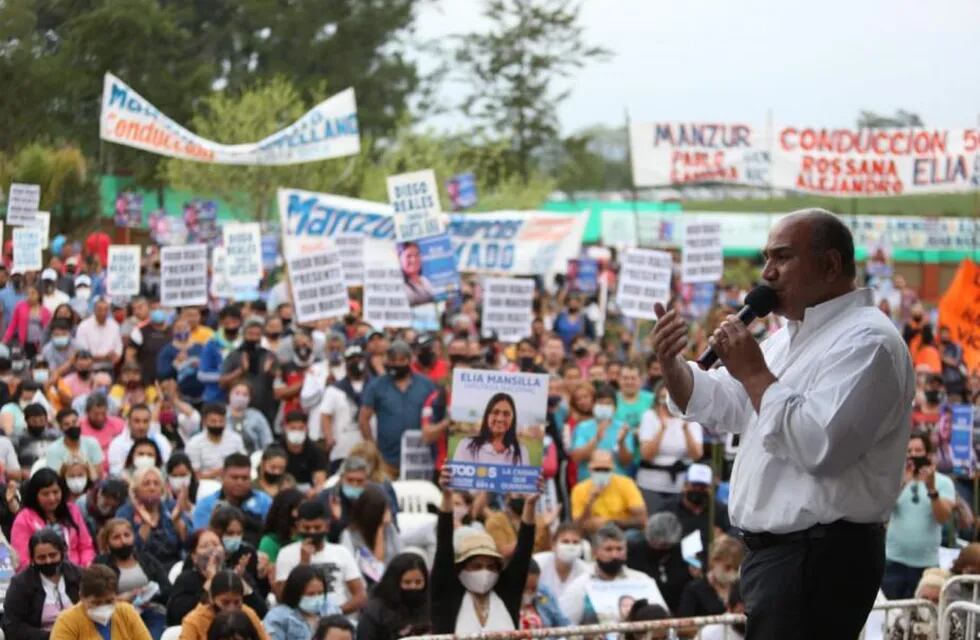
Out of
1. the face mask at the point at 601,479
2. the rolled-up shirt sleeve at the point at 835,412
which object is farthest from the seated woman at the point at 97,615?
the rolled-up shirt sleeve at the point at 835,412

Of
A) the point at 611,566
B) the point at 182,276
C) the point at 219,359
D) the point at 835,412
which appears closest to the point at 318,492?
the point at 611,566

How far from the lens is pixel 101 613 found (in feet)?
26.1

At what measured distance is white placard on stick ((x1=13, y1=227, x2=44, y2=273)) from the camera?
515 inches

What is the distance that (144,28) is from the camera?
15828mm

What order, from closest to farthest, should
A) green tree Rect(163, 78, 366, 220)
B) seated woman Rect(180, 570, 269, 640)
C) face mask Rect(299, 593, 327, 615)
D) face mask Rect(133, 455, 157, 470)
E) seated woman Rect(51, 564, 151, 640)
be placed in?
seated woman Rect(51, 564, 151, 640), seated woman Rect(180, 570, 269, 640), face mask Rect(299, 593, 327, 615), face mask Rect(133, 455, 157, 470), green tree Rect(163, 78, 366, 220)

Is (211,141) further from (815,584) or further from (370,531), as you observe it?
(815,584)

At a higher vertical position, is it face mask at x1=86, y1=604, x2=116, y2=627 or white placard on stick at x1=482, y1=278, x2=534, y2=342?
white placard on stick at x1=482, y1=278, x2=534, y2=342

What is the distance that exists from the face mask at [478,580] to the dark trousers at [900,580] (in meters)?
3.74

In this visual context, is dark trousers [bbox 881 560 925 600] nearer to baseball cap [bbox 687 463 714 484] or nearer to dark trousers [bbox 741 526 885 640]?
baseball cap [bbox 687 463 714 484]

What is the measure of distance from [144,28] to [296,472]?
16.2 ft

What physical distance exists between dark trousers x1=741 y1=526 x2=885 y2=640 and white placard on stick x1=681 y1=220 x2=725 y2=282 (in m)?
15.2

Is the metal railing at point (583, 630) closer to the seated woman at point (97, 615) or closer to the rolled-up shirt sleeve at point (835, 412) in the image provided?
the rolled-up shirt sleeve at point (835, 412)

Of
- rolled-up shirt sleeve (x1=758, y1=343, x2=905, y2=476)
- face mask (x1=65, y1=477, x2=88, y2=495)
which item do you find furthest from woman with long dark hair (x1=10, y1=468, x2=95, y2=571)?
rolled-up shirt sleeve (x1=758, y1=343, x2=905, y2=476)

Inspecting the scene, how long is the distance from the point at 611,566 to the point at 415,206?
7932mm
